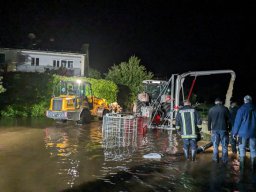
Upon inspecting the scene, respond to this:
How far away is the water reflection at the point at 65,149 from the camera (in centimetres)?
877

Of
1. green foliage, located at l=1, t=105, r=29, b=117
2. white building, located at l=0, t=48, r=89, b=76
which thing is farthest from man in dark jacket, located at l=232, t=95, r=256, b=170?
white building, located at l=0, t=48, r=89, b=76

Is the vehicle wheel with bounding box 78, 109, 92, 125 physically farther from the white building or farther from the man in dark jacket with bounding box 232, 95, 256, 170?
the white building

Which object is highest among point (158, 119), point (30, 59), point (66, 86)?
point (30, 59)

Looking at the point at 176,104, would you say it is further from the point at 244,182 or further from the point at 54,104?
the point at 244,182

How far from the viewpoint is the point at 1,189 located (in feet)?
24.1

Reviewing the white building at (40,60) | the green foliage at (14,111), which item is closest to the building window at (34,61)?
the white building at (40,60)

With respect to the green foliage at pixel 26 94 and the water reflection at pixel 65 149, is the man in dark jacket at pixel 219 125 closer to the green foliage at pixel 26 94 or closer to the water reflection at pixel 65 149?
the water reflection at pixel 65 149

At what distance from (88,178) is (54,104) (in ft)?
38.6

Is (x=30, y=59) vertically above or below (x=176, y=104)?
above

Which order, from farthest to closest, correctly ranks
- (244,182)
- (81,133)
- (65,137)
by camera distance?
(81,133), (65,137), (244,182)

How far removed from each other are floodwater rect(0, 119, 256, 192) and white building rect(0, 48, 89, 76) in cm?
3097

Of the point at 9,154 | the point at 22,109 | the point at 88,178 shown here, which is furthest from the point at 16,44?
the point at 88,178

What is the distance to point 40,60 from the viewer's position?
46.1 m

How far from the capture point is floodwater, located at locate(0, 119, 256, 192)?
7.88 metres
